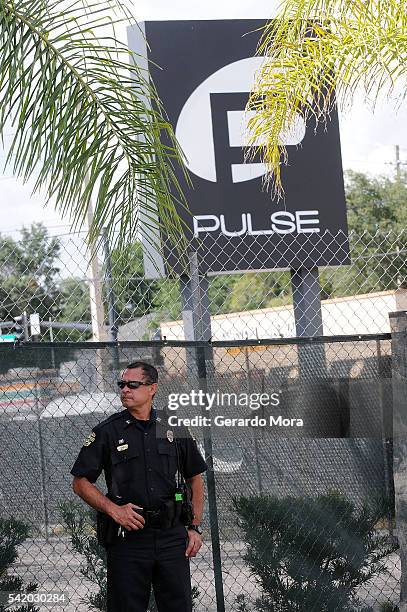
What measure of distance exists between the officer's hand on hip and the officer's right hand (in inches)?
14.2

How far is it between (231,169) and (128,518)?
14.4ft

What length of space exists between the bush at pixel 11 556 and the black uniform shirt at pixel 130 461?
651 mm

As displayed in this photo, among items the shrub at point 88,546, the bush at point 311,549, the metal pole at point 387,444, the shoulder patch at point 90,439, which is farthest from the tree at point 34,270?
the metal pole at point 387,444

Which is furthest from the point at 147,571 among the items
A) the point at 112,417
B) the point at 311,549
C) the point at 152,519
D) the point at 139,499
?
the point at 311,549

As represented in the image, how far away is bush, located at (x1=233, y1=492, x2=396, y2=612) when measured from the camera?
21.2 feet

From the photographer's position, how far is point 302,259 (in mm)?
9219

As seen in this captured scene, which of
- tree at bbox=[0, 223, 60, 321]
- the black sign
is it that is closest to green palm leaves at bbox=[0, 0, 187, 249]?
tree at bbox=[0, 223, 60, 321]

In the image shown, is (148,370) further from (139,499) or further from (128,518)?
(128,518)

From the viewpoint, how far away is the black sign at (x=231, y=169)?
8.94 m

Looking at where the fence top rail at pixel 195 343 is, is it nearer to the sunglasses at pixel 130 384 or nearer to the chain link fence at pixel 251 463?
the chain link fence at pixel 251 463

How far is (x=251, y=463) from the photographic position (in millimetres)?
6438

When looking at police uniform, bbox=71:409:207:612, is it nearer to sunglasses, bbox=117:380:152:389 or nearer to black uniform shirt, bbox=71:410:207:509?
black uniform shirt, bbox=71:410:207:509

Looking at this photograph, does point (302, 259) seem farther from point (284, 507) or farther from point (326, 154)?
point (284, 507)

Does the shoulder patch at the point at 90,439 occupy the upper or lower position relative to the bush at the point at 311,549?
upper
